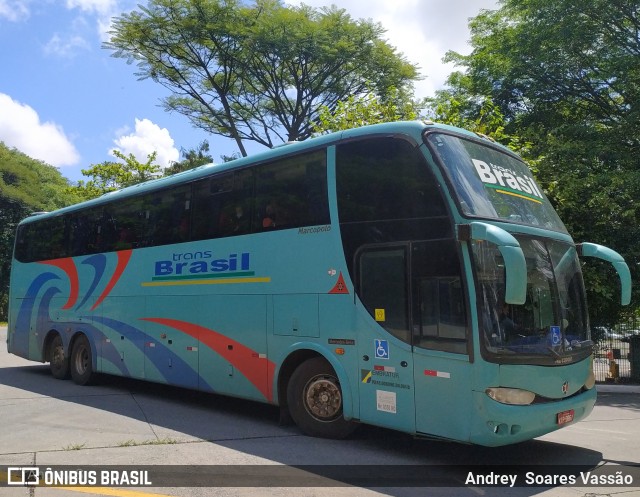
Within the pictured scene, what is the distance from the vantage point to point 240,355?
9094mm

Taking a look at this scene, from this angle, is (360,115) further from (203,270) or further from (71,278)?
(203,270)

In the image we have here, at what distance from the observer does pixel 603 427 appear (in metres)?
9.59

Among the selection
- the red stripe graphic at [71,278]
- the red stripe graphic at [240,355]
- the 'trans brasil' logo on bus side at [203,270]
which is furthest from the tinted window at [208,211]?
the red stripe graphic at [240,355]

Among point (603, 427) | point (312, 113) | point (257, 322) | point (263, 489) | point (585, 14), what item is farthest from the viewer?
point (312, 113)

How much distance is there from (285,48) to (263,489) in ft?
74.7

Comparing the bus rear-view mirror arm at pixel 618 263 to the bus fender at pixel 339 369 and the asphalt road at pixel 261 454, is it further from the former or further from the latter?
the bus fender at pixel 339 369

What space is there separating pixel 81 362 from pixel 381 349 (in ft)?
27.7

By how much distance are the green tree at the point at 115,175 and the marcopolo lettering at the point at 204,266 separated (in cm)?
2797

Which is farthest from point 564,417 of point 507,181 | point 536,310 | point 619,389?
point 619,389

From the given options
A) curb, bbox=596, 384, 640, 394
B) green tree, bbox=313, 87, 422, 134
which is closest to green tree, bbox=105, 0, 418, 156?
green tree, bbox=313, 87, 422, 134

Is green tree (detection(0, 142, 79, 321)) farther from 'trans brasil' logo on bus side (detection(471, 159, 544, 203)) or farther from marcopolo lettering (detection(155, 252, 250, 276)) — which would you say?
'trans brasil' logo on bus side (detection(471, 159, 544, 203))

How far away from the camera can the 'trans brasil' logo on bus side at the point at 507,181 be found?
278 inches

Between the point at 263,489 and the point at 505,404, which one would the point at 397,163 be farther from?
the point at 263,489

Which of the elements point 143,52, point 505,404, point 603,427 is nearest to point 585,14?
point 603,427
